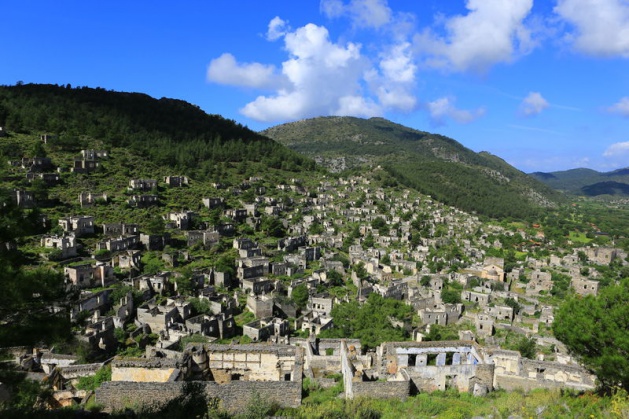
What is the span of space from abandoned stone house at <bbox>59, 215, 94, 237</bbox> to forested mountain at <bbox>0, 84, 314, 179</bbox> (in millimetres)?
30590

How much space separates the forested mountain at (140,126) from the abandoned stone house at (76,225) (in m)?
30.6

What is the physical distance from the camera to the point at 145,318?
27469 mm

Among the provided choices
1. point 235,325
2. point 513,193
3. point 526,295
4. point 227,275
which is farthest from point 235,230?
point 513,193

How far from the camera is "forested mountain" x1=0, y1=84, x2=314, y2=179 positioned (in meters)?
73.6

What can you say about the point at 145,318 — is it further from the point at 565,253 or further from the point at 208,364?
the point at 565,253

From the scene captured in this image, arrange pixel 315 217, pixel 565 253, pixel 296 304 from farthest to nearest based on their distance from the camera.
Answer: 1. pixel 565 253
2. pixel 315 217
3. pixel 296 304

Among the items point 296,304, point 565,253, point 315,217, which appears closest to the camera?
point 296,304

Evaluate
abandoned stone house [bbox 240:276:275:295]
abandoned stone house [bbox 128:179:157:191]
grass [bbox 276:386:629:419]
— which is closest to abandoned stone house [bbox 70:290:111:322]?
abandoned stone house [bbox 240:276:275:295]

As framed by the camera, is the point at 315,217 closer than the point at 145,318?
No

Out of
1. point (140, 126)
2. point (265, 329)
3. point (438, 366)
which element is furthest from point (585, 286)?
point (140, 126)

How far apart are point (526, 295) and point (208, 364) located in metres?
41.8

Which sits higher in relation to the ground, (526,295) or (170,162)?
(170,162)

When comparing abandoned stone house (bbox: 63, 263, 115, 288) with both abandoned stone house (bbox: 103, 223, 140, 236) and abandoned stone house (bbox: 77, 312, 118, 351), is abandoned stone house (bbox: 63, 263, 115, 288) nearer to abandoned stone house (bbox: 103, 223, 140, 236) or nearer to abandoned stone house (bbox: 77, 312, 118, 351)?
abandoned stone house (bbox: 77, 312, 118, 351)

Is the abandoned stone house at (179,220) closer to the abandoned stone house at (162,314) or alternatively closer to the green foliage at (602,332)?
the abandoned stone house at (162,314)
